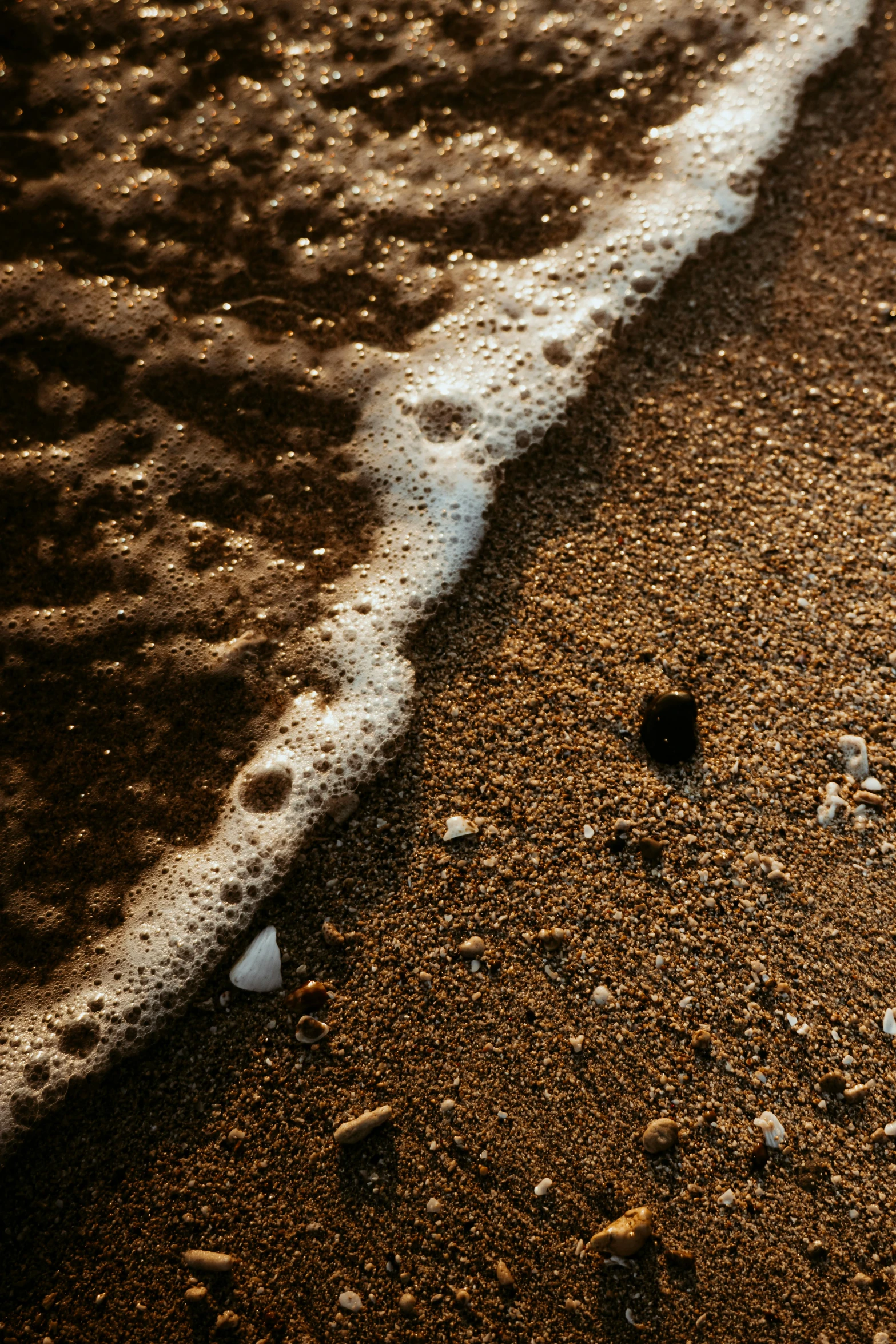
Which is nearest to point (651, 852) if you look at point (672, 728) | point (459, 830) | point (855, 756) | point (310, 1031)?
point (672, 728)

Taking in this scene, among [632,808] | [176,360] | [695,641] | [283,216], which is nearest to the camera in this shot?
[632,808]

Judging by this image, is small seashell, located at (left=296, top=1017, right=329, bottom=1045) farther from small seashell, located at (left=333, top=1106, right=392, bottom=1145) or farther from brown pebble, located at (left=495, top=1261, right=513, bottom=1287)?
brown pebble, located at (left=495, top=1261, right=513, bottom=1287)

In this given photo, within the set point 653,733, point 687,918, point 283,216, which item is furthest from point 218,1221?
point 283,216

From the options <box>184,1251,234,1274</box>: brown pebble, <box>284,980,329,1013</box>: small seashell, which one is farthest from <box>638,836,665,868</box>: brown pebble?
<box>184,1251,234,1274</box>: brown pebble

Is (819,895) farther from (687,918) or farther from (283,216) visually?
(283,216)

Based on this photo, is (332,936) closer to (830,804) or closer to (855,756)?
(830,804)
